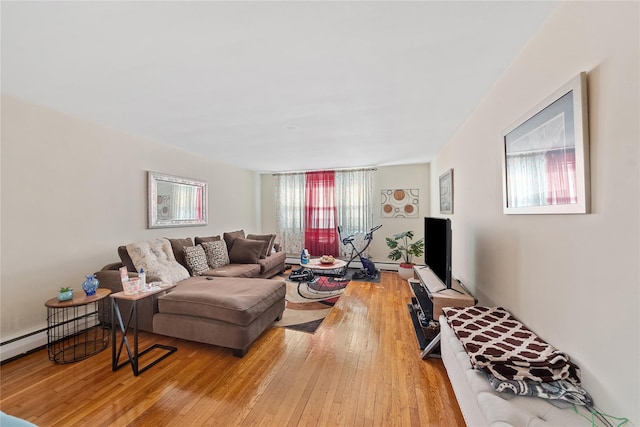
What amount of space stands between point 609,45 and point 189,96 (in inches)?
106

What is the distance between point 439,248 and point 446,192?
1302 millimetres

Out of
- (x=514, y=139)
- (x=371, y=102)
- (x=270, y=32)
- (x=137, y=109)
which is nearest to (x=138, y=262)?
(x=137, y=109)

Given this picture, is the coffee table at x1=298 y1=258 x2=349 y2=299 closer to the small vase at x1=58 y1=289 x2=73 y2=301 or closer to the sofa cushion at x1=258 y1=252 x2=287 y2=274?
the sofa cushion at x1=258 y1=252 x2=287 y2=274

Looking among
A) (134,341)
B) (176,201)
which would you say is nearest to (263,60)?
(134,341)

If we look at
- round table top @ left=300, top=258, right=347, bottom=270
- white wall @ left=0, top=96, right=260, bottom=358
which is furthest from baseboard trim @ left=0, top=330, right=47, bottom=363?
round table top @ left=300, top=258, right=347, bottom=270

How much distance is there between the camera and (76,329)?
8.46ft

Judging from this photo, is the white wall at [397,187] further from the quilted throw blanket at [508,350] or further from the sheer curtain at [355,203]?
the quilted throw blanket at [508,350]

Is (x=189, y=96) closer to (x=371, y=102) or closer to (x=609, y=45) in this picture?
(x=371, y=102)

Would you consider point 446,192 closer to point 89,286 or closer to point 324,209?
point 324,209

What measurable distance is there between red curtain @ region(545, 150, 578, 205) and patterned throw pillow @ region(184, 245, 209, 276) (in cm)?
381

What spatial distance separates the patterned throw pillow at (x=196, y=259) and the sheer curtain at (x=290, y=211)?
8.74 feet

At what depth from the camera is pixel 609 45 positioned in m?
0.93

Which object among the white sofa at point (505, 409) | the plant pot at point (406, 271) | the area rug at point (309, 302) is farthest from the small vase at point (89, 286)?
the plant pot at point (406, 271)

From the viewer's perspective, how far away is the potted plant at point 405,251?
4.60m
